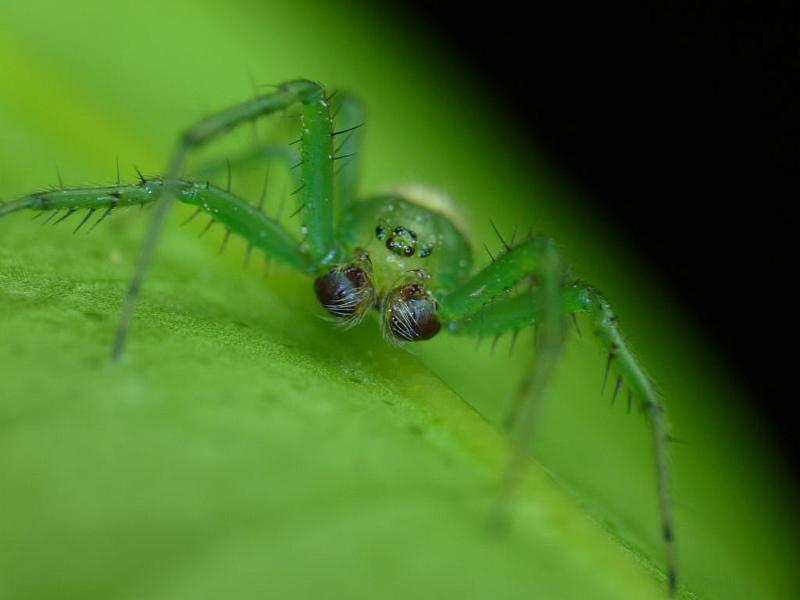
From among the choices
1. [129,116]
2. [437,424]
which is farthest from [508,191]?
[437,424]

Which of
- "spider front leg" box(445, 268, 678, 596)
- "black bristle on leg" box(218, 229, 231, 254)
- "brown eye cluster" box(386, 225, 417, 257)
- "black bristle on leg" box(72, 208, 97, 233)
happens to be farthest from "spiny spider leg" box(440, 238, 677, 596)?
"black bristle on leg" box(72, 208, 97, 233)

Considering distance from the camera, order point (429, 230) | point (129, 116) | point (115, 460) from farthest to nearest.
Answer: point (129, 116), point (429, 230), point (115, 460)

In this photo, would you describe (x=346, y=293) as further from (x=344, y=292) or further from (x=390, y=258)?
(x=390, y=258)

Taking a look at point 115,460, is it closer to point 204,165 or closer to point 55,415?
point 55,415

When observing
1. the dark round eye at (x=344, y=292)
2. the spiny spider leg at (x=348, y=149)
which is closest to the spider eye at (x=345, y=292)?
the dark round eye at (x=344, y=292)

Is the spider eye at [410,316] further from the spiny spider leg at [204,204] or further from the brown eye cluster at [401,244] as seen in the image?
the spiny spider leg at [204,204]

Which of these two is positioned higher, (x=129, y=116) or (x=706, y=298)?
(x=706, y=298)
